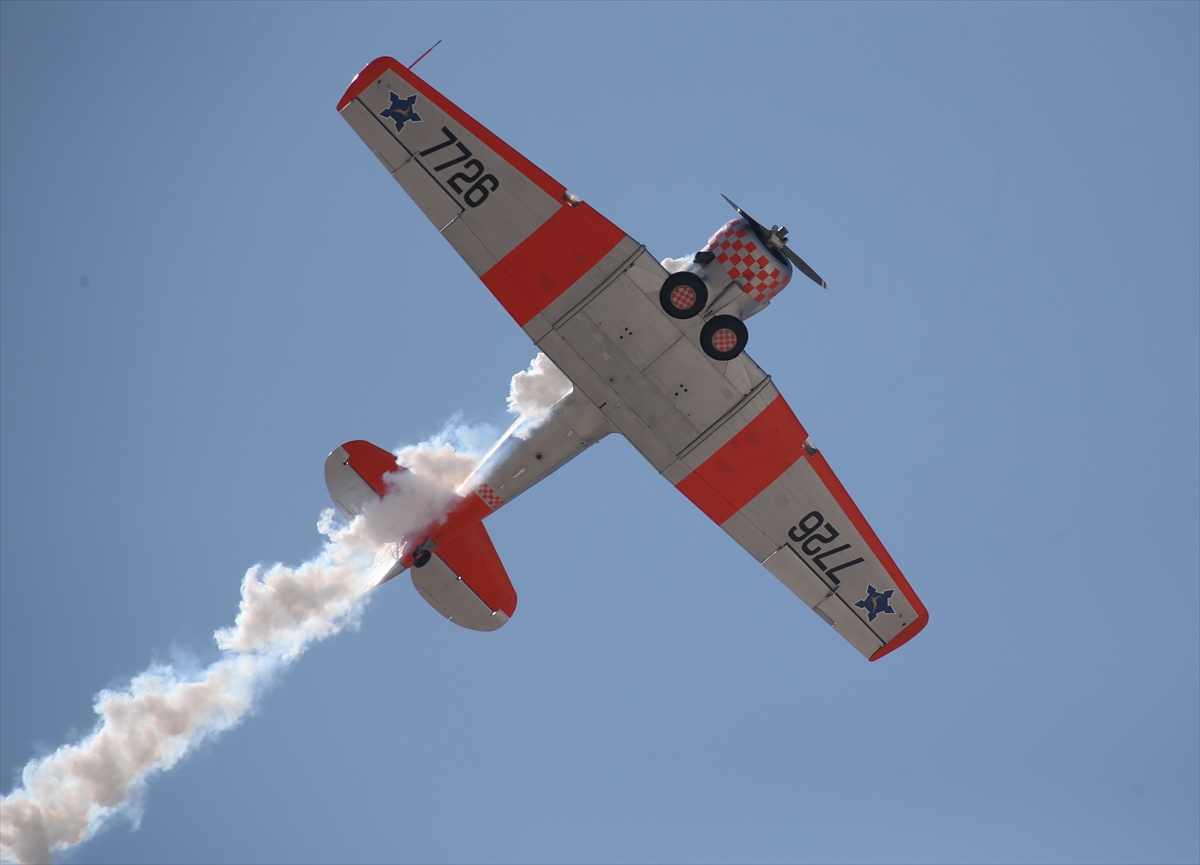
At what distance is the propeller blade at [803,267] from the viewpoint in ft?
54.5

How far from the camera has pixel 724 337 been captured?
1683 centimetres

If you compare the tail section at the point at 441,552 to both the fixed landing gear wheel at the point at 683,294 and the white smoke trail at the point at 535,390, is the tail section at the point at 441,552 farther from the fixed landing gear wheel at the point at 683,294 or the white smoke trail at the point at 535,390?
the fixed landing gear wheel at the point at 683,294

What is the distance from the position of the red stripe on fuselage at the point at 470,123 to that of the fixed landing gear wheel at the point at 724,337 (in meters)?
2.86

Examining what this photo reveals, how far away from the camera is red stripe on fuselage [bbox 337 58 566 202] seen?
54.5ft

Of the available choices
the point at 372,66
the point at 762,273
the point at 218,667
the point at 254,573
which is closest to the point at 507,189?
the point at 372,66

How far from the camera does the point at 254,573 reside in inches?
834

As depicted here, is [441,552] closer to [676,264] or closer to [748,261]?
[676,264]

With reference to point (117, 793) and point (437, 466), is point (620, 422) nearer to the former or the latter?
point (437, 466)

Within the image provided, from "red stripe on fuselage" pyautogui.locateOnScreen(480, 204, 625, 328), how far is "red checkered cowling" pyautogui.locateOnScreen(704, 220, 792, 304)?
1.49 meters

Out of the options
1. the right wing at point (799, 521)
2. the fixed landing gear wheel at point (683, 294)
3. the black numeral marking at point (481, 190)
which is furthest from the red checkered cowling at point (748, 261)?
the black numeral marking at point (481, 190)

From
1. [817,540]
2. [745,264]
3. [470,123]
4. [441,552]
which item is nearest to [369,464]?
[441,552]

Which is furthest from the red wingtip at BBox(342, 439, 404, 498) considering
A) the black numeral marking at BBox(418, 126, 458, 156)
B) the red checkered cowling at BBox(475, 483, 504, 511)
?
the black numeral marking at BBox(418, 126, 458, 156)

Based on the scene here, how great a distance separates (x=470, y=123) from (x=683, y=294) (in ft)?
12.9

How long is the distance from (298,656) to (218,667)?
1.70 metres
